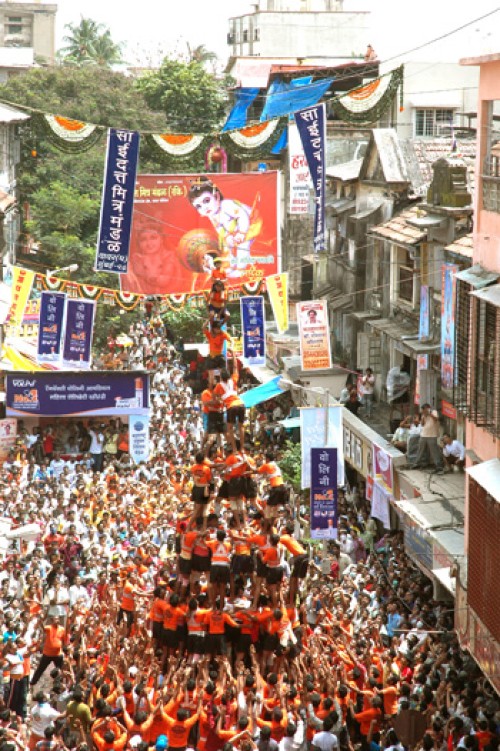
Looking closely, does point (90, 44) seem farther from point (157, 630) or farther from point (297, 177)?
point (157, 630)

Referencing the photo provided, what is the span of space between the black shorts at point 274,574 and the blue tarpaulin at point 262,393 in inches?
663

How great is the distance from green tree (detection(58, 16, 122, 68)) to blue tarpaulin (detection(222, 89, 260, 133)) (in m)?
29.8

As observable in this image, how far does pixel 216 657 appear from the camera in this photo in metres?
18.8

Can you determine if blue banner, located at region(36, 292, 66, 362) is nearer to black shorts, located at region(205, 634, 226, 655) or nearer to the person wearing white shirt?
the person wearing white shirt

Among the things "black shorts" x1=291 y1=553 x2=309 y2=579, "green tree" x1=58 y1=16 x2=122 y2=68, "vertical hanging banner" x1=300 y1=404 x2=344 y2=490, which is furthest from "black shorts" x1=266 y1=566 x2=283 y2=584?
"green tree" x1=58 y1=16 x2=122 y2=68

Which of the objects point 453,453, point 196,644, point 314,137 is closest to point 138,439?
point 314,137

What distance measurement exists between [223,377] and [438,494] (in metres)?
5.89

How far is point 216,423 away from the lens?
20.2 metres

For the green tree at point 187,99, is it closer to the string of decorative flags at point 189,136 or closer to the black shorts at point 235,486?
the string of decorative flags at point 189,136

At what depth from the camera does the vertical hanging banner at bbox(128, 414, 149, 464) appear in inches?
1276

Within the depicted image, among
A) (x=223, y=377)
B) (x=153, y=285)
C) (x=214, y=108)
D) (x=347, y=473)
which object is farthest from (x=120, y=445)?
(x=214, y=108)

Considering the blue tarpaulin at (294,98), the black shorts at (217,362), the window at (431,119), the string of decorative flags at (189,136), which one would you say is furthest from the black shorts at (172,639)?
the blue tarpaulin at (294,98)

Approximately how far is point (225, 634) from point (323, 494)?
225 inches

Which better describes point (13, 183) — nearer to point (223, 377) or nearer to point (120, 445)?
point (120, 445)
